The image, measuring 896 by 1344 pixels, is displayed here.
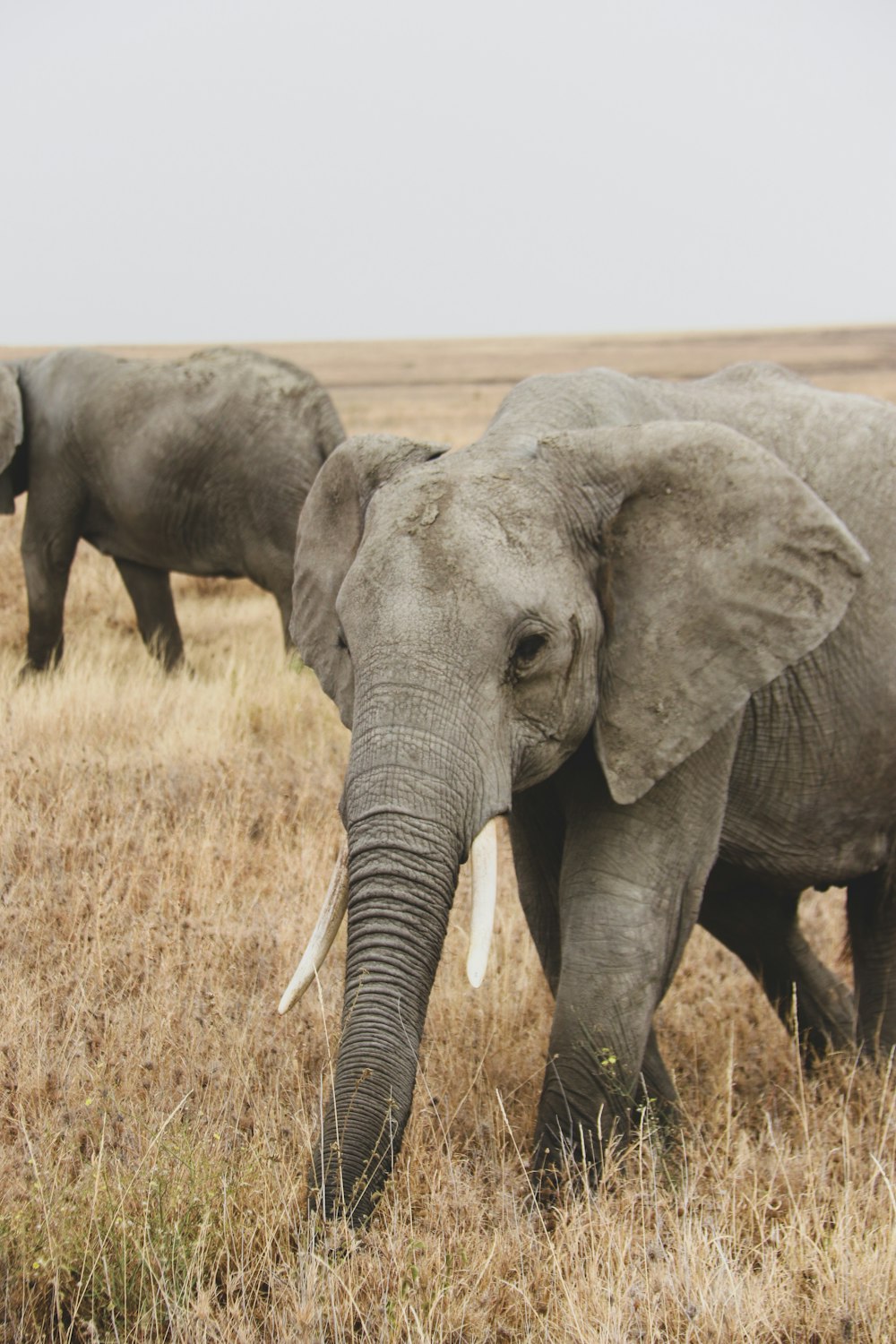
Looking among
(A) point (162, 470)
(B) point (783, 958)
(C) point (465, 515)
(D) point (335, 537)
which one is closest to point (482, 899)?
(C) point (465, 515)

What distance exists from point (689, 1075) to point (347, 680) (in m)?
2.00

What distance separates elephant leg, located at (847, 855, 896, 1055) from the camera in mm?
4988

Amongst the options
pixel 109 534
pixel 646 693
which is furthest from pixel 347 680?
pixel 109 534

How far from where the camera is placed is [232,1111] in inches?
160

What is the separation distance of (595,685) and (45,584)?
286 inches

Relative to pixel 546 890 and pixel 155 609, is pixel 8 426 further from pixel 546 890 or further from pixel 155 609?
pixel 546 890

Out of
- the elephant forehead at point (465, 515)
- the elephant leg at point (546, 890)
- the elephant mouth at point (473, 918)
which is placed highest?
the elephant forehead at point (465, 515)

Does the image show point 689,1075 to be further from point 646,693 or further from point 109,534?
point 109,534

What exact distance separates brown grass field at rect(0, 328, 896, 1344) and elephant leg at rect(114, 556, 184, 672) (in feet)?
8.25

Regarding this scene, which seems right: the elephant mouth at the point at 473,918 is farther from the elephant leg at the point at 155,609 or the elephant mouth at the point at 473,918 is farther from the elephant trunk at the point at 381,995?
the elephant leg at the point at 155,609

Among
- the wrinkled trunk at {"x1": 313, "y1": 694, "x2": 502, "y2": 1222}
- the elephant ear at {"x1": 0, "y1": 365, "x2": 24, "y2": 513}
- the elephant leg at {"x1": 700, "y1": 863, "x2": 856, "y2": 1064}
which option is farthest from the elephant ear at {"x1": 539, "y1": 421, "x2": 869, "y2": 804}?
the elephant ear at {"x1": 0, "y1": 365, "x2": 24, "y2": 513}

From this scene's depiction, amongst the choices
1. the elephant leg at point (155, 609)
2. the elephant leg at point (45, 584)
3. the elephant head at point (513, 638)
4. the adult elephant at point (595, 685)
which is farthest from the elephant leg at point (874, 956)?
the elephant leg at point (45, 584)

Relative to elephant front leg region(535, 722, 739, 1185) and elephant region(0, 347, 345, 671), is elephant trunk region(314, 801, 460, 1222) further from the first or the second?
elephant region(0, 347, 345, 671)

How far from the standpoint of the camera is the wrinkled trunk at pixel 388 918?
3.08 metres
